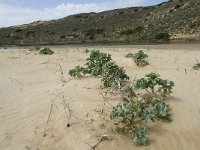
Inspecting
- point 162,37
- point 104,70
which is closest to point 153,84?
point 104,70

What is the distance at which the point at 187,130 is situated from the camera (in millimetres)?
5867

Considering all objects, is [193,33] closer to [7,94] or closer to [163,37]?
[163,37]

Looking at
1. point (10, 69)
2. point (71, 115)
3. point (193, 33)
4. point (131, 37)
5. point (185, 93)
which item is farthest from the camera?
point (131, 37)

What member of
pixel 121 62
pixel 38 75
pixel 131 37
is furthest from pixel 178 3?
pixel 38 75

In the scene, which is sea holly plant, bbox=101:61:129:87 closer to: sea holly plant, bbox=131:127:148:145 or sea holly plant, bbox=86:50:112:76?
sea holly plant, bbox=86:50:112:76

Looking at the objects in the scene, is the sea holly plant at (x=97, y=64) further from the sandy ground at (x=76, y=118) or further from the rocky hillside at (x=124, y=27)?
the rocky hillside at (x=124, y=27)

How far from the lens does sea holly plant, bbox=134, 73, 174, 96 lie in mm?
6705

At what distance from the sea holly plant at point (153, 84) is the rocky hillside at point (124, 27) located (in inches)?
843

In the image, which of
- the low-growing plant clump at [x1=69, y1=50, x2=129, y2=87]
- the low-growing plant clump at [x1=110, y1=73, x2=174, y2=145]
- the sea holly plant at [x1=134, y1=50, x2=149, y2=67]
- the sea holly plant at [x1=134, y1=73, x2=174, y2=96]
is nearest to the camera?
the low-growing plant clump at [x1=110, y1=73, x2=174, y2=145]

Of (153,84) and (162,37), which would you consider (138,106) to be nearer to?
(153,84)

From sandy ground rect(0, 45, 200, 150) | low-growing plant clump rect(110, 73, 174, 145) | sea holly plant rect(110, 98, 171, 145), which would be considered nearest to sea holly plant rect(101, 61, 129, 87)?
sandy ground rect(0, 45, 200, 150)

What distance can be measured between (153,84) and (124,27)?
1172 inches

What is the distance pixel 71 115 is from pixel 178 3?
3171 centimetres

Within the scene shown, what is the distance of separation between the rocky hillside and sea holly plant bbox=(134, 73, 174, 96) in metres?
21.4
